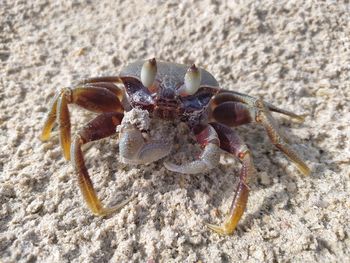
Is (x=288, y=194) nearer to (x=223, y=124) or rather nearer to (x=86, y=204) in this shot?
(x=223, y=124)

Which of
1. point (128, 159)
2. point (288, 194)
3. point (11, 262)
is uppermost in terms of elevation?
point (128, 159)

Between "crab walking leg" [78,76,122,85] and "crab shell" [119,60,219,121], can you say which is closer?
"crab shell" [119,60,219,121]

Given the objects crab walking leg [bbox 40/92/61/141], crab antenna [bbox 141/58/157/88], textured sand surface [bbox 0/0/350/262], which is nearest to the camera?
textured sand surface [bbox 0/0/350/262]

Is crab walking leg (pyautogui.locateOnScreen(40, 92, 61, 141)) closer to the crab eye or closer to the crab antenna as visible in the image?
the crab antenna

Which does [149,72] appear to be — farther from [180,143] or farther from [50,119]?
[50,119]

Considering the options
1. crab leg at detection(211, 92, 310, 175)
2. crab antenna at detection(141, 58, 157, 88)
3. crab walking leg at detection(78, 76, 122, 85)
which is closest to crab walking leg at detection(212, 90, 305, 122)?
crab leg at detection(211, 92, 310, 175)

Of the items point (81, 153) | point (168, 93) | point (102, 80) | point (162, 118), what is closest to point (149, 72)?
point (168, 93)

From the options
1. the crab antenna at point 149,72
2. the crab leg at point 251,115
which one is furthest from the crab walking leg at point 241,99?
the crab antenna at point 149,72

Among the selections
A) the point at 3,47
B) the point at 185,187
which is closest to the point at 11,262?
the point at 185,187
